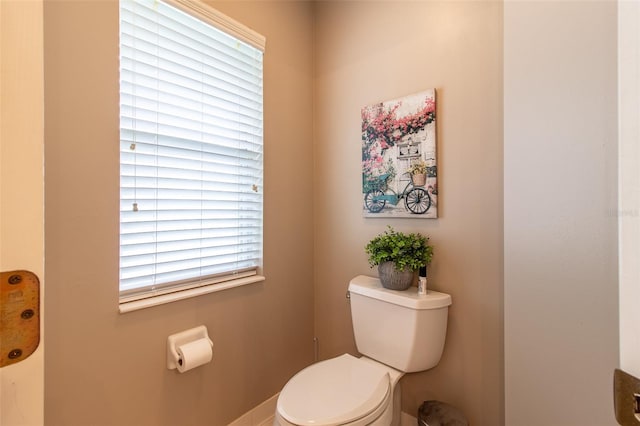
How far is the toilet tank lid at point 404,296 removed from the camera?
1.25m

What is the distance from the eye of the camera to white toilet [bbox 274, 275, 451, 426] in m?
1.00

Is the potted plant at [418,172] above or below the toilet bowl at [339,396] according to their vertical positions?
above

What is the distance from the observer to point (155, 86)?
3.84 feet

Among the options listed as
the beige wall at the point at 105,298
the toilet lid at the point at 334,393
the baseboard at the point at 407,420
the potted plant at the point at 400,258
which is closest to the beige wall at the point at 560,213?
the potted plant at the point at 400,258

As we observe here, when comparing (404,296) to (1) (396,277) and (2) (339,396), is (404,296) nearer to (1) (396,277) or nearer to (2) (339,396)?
(1) (396,277)

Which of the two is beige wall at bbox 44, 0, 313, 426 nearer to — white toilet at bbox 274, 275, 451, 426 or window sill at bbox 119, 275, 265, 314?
window sill at bbox 119, 275, 265, 314

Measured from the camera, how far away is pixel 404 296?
1.29m

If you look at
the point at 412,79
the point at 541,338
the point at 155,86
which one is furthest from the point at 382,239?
the point at 155,86

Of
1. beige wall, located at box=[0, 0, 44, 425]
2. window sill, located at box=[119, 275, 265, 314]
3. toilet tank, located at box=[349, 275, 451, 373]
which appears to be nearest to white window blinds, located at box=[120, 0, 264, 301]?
window sill, located at box=[119, 275, 265, 314]

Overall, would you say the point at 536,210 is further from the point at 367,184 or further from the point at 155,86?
the point at 155,86

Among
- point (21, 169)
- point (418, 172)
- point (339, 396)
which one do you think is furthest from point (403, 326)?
point (21, 169)

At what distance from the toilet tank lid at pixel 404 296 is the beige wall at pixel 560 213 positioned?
11.9 inches

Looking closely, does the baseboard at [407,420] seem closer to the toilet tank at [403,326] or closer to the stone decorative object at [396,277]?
the toilet tank at [403,326]

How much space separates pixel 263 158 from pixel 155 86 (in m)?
0.59
